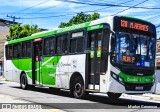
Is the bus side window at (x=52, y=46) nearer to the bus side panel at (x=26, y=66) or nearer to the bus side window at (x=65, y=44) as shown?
the bus side window at (x=65, y=44)

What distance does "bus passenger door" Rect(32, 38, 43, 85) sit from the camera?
18.7m

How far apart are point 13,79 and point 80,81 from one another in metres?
8.69

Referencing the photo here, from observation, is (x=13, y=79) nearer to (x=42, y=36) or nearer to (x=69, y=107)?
(x=42, y=36)

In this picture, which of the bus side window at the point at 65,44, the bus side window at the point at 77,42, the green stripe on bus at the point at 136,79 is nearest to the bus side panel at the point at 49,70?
the bus side window at the point at 65,44

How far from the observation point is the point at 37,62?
19.0m

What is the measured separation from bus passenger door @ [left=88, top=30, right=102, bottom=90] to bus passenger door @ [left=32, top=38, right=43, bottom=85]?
199 inches

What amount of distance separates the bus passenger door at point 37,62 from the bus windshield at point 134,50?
660 cm

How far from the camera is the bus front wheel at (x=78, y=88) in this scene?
48.2ft

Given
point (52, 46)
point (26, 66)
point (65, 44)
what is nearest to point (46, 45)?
point (52, 46)

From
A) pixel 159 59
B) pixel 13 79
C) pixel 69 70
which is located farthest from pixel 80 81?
pixel 159 59

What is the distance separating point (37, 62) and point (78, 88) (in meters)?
4.67

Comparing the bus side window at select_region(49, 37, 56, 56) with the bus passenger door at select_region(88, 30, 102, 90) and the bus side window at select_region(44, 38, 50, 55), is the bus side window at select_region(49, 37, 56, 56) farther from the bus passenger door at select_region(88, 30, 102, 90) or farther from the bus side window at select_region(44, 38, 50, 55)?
the bus passenger door at select_region(88, 30, 102, 90)

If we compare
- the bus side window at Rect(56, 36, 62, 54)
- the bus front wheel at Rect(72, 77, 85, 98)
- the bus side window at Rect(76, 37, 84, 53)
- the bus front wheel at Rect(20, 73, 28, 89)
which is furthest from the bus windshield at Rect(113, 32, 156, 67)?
the bus front wheel at Rect(20, 73, 28, 89)

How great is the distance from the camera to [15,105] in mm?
12133
